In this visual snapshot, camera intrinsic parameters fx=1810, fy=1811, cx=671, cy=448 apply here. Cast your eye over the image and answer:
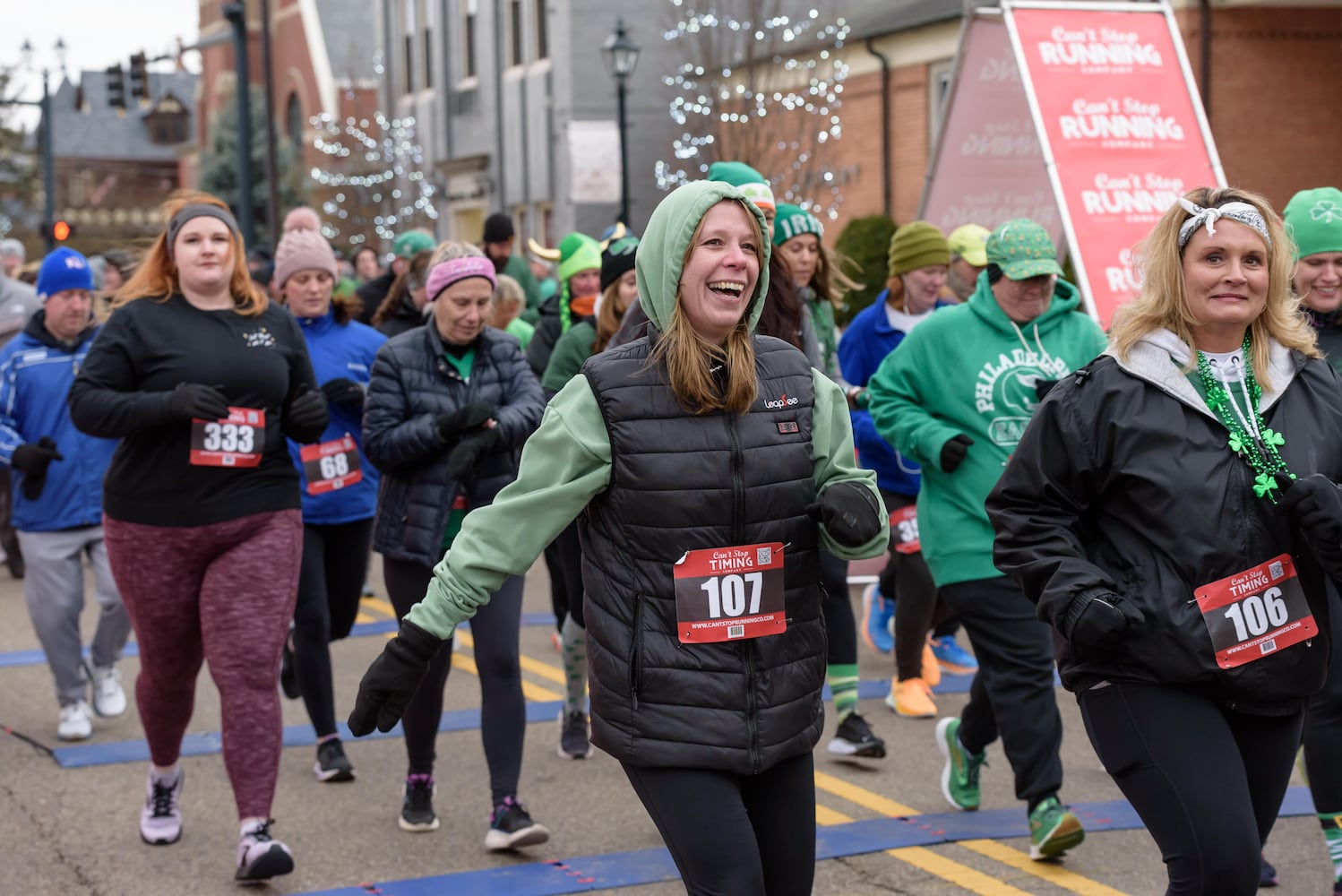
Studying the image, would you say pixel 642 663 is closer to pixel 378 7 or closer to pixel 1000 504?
pixel 1000 504

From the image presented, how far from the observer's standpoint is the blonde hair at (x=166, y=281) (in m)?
5.94

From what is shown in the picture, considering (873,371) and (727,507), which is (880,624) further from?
(727,507)

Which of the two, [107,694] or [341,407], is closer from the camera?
[341,407]

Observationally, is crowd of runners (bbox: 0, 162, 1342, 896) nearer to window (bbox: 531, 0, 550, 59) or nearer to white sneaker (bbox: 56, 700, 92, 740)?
white sneaker (bbox: 56, 700, 92, 740)

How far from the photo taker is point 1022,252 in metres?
6.01

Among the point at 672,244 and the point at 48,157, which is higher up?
the point at 48,157

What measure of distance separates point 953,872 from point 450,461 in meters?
2.13

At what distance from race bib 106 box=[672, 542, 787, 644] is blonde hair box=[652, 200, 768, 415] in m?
0.31

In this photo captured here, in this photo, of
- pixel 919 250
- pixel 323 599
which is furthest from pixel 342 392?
pixel 919 250

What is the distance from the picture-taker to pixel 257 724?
5797mm

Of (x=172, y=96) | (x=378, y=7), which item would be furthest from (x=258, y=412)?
(x=172, y=96)

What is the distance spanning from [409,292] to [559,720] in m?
3.22

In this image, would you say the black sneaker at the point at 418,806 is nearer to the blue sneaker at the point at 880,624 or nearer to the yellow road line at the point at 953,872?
the yellow road line at the point at 953,872

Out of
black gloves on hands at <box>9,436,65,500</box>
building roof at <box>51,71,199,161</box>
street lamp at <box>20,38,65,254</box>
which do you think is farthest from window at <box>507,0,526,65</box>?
building roof at <box>51,71,199,161</box>
